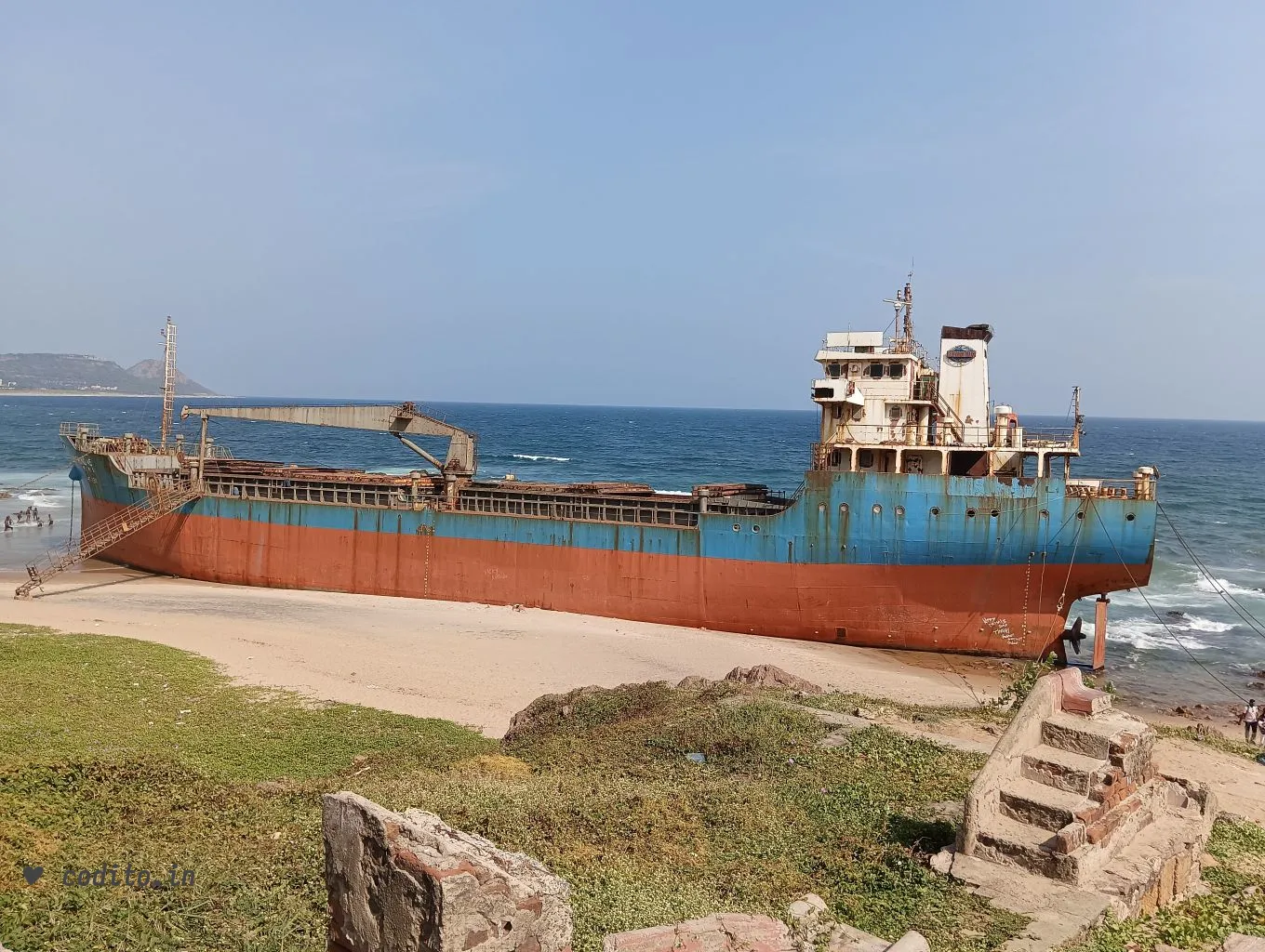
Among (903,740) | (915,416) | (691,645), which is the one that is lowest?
(691,645)

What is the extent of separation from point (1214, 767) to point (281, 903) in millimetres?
15199

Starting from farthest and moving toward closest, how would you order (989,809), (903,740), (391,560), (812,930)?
(391,560), (903,740), (989,809), (812,930)

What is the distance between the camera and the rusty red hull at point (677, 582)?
2408 centimetres

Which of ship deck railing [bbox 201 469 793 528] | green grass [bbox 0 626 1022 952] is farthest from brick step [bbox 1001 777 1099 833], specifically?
ship deck railing [bbox 201 469 793 528]

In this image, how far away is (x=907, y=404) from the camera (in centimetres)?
2558

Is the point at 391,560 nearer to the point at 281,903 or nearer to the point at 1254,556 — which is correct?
the point at 281,903

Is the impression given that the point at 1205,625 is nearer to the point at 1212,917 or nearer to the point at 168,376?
the point at 1212,917

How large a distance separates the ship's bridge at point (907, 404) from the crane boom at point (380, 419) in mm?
14295

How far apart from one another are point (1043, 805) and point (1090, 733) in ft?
4.08

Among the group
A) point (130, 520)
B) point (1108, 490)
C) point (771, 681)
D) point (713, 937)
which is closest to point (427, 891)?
point (713, 937)

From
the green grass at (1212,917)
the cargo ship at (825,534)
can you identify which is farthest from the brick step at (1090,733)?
the cargo ship at (825,534)

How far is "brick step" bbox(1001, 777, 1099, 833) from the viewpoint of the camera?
880cm

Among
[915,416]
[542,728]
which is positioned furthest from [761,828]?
[915,416]

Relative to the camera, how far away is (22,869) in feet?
26.0
